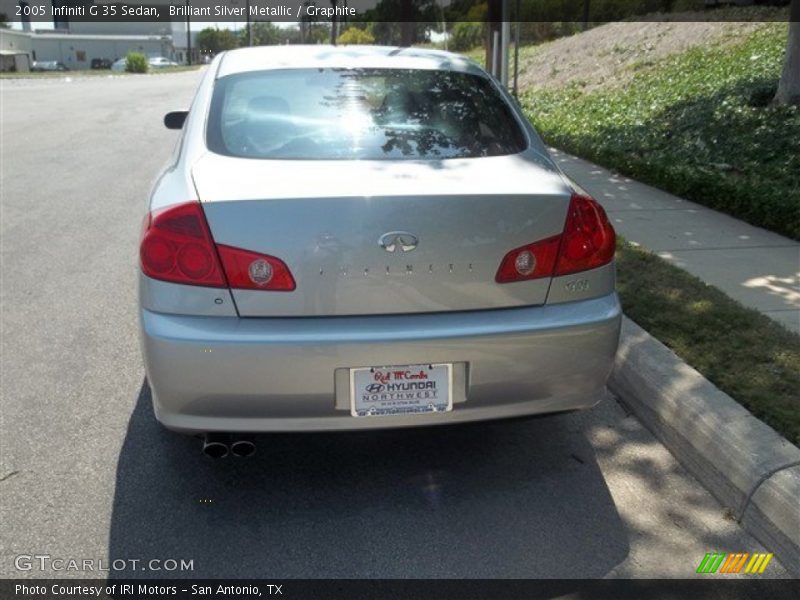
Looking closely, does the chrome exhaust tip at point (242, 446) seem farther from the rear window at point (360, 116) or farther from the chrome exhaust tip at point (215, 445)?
the rear window at point (360, 116)

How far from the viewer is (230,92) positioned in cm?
388

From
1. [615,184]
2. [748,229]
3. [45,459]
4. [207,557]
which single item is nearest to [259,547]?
[207,557]

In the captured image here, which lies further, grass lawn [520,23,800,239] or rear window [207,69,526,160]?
grass lawn [520,23,800,239]

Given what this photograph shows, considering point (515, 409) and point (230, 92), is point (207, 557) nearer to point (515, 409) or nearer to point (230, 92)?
point (515, 409)

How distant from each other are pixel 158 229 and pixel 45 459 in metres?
1.23

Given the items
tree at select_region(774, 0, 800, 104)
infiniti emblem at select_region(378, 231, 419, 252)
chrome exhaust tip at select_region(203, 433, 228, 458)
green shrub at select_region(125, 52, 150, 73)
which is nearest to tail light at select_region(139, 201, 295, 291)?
infiniti emblem at select_region(378, 231, 419, 252)

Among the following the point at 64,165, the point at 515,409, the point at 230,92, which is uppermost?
the point at 230,92

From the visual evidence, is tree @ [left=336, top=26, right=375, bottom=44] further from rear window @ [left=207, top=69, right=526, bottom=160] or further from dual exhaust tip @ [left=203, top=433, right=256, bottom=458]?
dual exhaust tip @ [left=203, top=433, right=256, bottom=458]

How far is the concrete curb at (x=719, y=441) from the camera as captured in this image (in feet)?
9.91

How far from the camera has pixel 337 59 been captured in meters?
4.21

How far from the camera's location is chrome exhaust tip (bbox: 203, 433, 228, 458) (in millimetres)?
3184

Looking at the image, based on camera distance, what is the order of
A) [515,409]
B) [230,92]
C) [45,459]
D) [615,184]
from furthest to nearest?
1. [615,184]
2. [230,92]
3. [45,459]
4. [515,409]

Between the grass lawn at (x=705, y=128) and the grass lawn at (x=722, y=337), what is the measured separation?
198 centimetres

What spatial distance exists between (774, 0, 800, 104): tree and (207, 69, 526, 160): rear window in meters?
6.67
